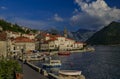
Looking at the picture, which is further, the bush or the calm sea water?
the calm sea water

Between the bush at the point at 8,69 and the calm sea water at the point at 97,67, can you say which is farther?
the calm sea water at the point at 97,67

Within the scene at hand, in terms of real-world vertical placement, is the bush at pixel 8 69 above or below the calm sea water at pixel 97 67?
above

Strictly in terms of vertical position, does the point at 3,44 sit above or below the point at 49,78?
above

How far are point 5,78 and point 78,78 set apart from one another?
13139 millimetres

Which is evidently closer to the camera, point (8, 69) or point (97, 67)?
point (8, 69)

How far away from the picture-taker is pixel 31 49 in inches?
6841

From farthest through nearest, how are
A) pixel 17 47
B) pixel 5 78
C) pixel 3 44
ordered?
pixel 17 47 → pixel 3 44 → pixel 5 78

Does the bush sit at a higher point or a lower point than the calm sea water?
higher

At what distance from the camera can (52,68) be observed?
94.8 m

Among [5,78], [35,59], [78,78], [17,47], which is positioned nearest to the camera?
[5,78]

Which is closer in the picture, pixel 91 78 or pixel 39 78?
pixel 39 78

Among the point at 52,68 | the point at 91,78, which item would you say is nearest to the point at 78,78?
the point at 91,78

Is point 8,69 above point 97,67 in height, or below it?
above

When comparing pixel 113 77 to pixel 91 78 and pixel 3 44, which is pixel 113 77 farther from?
pixel 3 44
